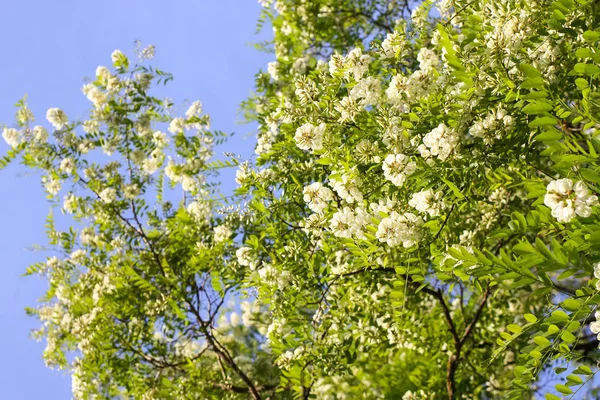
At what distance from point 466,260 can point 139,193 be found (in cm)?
400

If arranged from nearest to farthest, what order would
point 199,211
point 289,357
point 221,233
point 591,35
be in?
1. point 591,35
2. point 289,357
3. point 221,233
4. point 199,211

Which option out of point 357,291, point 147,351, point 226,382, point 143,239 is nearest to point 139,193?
point 143,239

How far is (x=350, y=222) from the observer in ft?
8.70

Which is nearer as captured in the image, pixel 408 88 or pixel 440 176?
pixel 440 176

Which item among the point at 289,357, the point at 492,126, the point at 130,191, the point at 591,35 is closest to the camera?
the point at 591,35

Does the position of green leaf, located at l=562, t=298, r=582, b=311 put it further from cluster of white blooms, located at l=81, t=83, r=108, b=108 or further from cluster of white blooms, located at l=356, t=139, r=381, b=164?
cluster of white blooms, located at l=81, t=83, r=108, b=108

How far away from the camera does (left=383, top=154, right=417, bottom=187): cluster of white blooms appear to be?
2.49 metres

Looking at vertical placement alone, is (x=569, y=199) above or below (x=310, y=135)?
below

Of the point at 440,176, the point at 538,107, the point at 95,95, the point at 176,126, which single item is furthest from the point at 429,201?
the point at 95,95

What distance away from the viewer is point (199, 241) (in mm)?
5242

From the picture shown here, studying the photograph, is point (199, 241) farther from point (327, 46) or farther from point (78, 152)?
point (327, 46)

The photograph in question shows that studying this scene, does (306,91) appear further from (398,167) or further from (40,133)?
(40,133)

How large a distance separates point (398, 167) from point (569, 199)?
73 cm

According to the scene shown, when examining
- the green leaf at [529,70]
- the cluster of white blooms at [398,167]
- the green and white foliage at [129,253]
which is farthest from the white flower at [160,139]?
the green leaf at [529,70]
